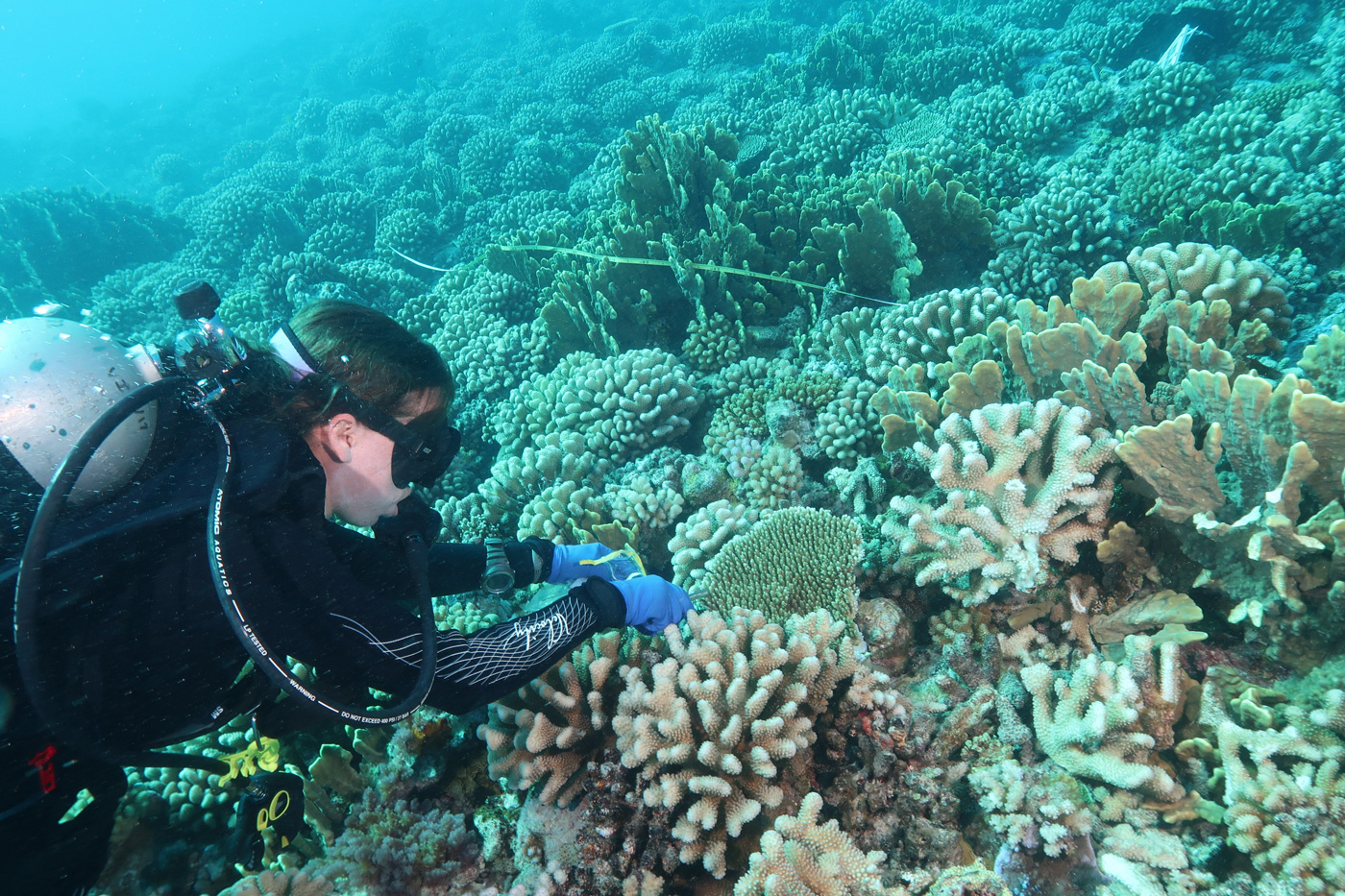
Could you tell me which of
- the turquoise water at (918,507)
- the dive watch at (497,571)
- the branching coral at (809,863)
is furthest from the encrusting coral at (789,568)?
the dive watch at (497,571)

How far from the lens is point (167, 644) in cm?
158

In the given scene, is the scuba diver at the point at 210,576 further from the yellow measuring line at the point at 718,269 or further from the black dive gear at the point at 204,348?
the yellow measuring line at the point at 718,269

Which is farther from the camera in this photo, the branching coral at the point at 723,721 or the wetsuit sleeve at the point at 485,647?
the branching coral at the point at 723,721

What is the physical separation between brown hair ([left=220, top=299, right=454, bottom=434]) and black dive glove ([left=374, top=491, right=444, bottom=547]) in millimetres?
384

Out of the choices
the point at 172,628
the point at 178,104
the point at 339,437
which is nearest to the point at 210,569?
the point at 172,628

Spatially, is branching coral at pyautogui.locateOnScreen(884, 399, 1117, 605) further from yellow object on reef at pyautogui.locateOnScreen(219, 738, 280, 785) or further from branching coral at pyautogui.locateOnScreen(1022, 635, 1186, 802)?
yellow object on reef at pyautogui.locateOnScreen(219, 738, 280, 785)

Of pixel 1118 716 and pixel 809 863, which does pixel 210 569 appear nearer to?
pixel 809 863

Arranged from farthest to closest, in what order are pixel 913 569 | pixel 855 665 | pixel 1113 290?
1. pixel 1113 290
2. pixel 913 569
3. pixel 855 665

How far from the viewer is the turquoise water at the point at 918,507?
6.13ft

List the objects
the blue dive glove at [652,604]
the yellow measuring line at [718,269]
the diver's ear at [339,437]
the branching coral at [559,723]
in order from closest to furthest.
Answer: the diver's ear at [339,437] → the branching coral at [559,723] → the blue dive glove at [652,604] → the yellow measuring line at [718,269]

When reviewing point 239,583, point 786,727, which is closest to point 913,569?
point 786,727

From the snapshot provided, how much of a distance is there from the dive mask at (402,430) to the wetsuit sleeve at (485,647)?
0.53m

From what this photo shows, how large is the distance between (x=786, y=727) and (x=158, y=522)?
80.0 inches

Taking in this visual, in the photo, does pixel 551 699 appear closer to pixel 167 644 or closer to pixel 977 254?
pixel 167 644
